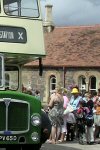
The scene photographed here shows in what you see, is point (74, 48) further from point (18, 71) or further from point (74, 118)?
point (18, 71)

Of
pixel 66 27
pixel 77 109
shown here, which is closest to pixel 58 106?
pixel 77 109

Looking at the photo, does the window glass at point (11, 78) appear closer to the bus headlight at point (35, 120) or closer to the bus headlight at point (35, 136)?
the bus headlight at point (35, 120)

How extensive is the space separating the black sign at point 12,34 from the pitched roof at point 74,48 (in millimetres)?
34676

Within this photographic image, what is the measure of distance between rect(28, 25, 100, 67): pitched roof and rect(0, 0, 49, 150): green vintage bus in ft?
113

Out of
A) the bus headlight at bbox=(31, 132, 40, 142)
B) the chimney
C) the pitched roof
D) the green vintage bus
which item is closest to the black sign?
the green vintage bus

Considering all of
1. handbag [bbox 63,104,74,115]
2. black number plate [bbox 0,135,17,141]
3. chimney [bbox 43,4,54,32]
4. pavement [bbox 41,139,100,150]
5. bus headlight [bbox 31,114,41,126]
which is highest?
chimney [bbox 43,4,54,32]

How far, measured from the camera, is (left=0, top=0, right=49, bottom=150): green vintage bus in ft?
37.7

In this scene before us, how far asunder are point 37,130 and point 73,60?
3826cm

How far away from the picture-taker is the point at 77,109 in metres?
18.1

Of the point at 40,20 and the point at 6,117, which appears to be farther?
the point at 40,20

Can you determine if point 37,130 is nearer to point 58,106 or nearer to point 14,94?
point 14,94

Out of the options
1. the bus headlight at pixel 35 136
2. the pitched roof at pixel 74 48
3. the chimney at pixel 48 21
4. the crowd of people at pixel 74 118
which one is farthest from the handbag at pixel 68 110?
the chimney at pixel 48 21

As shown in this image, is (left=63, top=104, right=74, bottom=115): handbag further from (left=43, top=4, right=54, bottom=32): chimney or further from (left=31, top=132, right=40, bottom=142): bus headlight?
(left=43, top=4, right=54, bottom=32): chimney

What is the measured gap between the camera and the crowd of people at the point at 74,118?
→ 17.4 meters
